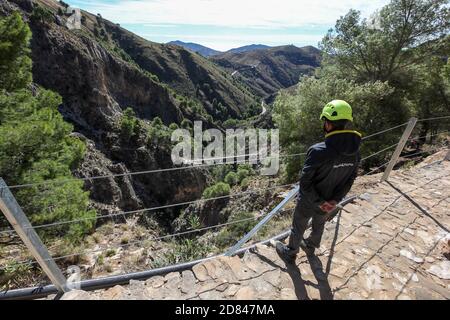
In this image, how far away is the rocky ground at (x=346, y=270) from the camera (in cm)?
367

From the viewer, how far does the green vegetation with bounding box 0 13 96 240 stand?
8.61 metres

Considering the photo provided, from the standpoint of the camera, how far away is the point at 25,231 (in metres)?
2.92

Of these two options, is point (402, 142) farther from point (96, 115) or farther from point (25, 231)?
point (96, 115)

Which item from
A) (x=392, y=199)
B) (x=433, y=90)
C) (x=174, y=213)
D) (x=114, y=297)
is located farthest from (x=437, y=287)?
(x=174, y=213)

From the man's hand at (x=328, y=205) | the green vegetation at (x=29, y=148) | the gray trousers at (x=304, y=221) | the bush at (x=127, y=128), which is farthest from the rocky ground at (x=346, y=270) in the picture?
the bush at (x=127, y=128)

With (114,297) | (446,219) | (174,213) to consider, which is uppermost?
(114,297)

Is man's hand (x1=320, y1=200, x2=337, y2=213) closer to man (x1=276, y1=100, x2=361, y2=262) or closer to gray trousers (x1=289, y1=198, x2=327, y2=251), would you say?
man (x1=276, y1=100, x2=361, y2=262)

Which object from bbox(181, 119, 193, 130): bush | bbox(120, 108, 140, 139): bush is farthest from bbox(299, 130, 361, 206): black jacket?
bbox(181, 119, 193, 130): bush

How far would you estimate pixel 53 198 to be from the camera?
979cm

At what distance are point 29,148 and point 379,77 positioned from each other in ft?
62.6

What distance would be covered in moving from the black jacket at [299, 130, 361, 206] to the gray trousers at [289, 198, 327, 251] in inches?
4.8

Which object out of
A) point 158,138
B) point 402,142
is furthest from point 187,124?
point 402,142

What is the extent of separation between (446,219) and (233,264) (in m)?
4.61
